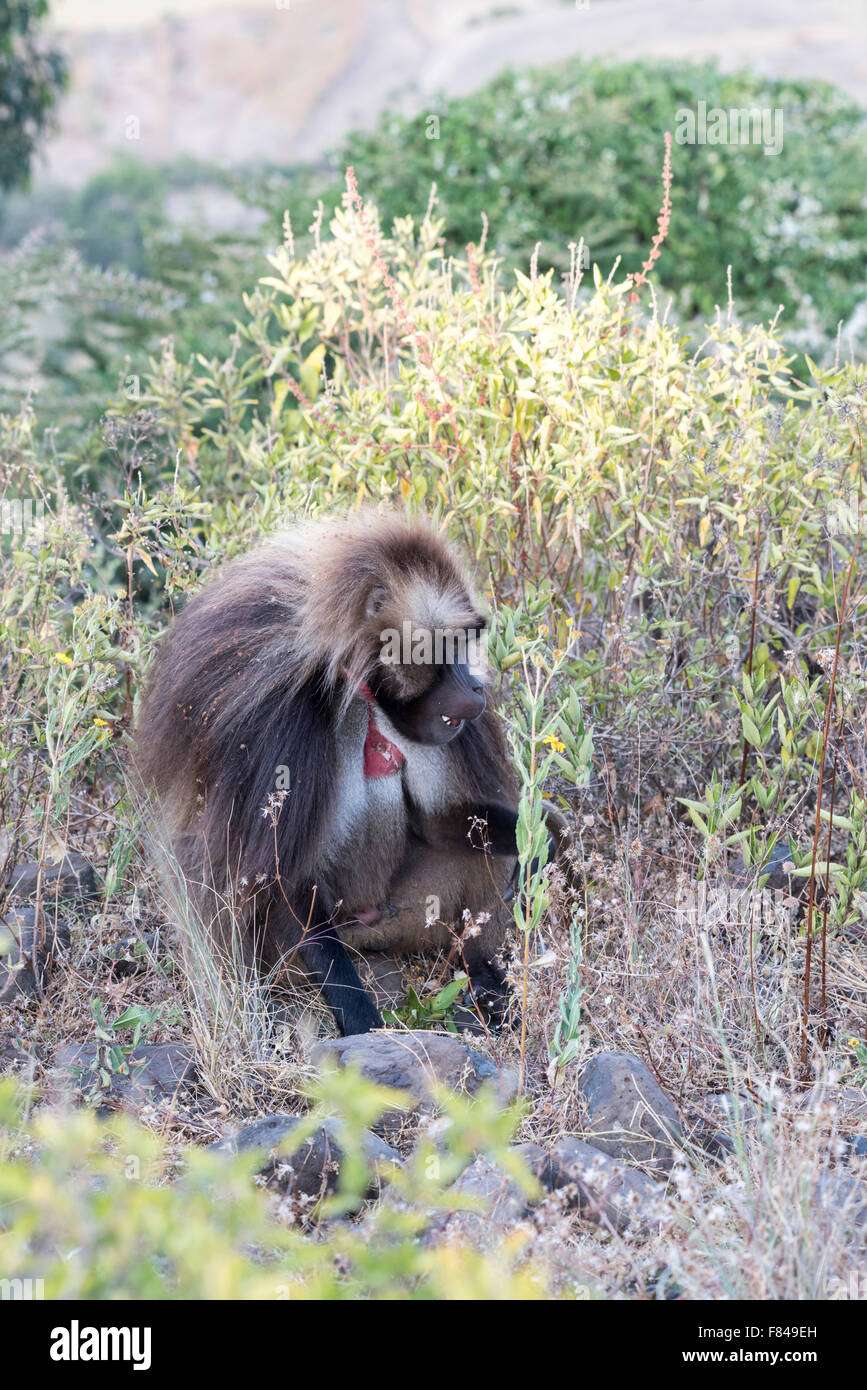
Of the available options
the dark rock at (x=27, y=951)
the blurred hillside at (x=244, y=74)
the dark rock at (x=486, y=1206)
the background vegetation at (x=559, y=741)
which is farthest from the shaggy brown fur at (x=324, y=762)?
the blurred hillside at (x=244, y=74)

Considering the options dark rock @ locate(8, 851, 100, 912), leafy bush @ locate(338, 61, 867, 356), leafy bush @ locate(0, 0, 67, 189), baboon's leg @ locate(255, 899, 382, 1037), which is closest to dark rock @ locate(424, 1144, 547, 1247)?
baboon's leg @ locate(255, 899, 382, 1037)

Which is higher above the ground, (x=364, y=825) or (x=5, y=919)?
(x=364, y=825)

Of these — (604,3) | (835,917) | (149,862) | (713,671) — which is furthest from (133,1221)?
(604,3)

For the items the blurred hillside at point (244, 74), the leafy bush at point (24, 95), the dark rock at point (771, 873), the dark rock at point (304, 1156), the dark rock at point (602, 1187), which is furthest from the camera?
the blurred hillside at point (244, 74)

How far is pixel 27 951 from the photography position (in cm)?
396

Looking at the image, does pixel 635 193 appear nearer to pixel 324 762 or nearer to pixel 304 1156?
pixel 324 762

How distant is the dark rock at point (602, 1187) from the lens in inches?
106

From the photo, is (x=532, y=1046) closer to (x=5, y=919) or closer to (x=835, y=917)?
(x=835, y=917)

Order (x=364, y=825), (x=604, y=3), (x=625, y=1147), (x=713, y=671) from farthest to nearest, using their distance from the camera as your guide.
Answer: (x=604, y=3) < (x=713, y=671) < (x=364, y=825) < (x=625, y=1147)

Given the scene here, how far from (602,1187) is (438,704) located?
1.28m

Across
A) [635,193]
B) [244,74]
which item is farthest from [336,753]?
[244,74]

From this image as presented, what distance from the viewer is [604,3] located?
2003 centimetres

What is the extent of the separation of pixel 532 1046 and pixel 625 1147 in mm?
540

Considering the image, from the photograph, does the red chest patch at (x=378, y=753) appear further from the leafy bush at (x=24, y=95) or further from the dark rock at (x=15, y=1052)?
the leafy bush at (x=24, y=95)
